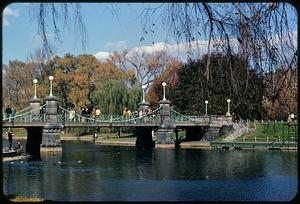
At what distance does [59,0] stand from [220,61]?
1395 mm

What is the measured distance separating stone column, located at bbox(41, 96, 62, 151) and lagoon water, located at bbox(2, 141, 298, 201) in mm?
6869

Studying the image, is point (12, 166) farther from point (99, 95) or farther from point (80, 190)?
point (99, 95)

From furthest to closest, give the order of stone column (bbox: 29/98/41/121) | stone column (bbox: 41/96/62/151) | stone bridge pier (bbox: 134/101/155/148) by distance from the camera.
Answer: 1. stone bridge pier (bbox: 134/101/155/148)
2. stone column (bbox: 29/98/41/121)
3. stone column (bbox: 41/96/62/151)

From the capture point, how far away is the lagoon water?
13.3 metres

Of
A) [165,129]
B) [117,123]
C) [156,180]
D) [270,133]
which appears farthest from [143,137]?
[156,180]

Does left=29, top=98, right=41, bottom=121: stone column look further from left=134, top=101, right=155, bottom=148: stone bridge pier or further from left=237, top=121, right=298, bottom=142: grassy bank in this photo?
left=237, top=121, right=298, bottom=142: grassy bank

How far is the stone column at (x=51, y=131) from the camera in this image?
31062mm

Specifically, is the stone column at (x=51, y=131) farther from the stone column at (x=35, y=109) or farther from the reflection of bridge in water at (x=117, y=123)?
the stone column at (x=35, y=109)

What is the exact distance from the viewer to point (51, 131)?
31.4 meters

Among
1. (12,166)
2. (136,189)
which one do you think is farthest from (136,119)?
(136,189)

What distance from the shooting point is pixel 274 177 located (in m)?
17.2

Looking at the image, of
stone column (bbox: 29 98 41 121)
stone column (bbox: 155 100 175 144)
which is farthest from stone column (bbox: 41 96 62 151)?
stone column (bbox: 155 100 175 144)

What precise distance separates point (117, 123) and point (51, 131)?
4.90 meters

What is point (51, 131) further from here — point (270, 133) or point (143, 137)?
point (270, 133)
